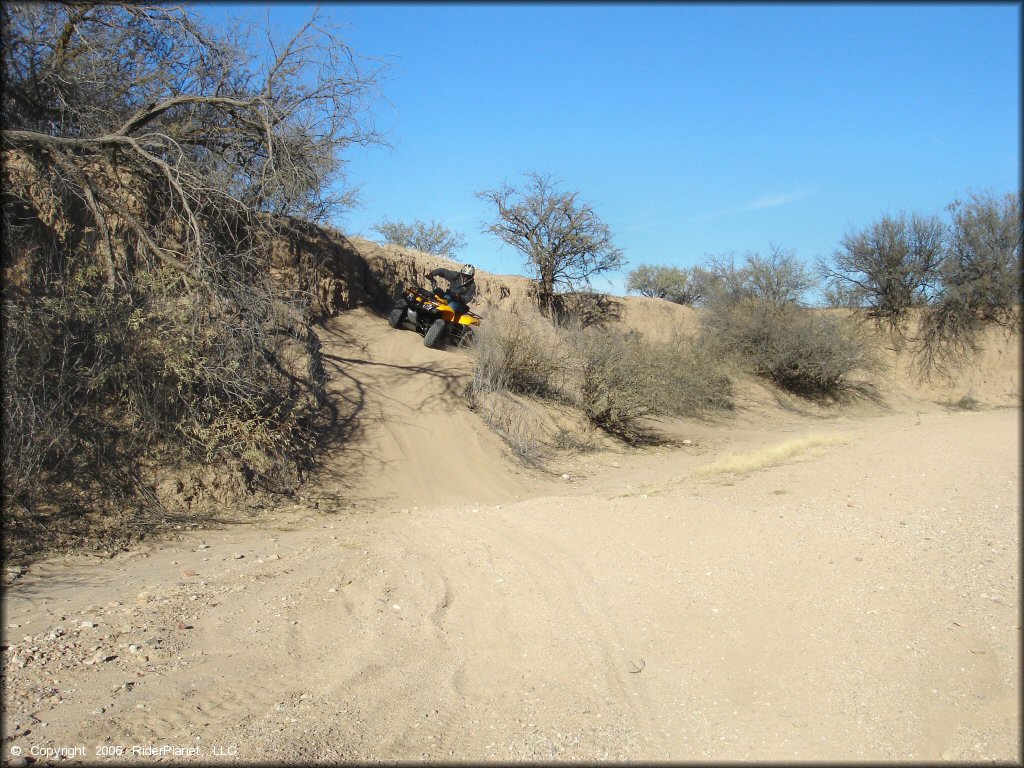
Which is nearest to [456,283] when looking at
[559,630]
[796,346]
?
[559,630]

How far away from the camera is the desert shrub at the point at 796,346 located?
Answer: 24.4m

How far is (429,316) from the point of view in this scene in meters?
14.8

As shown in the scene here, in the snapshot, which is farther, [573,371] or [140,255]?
[573,371]

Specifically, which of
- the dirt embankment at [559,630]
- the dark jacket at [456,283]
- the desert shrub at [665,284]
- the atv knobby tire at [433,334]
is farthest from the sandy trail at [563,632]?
the desert shrub at [665,284]

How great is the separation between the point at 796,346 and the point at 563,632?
2157 cm

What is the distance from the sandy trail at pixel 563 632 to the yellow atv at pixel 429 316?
659 centimetres

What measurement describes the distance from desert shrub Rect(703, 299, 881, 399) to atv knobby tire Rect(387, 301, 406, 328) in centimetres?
1398

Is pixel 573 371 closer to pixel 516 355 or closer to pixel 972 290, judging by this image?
pixel 516 355

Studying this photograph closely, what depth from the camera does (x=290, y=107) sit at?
9938 millimetres

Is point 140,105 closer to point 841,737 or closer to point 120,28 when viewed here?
point 120,28

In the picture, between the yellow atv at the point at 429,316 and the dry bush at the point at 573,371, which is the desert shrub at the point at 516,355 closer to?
the dry bush at the point at 573,371

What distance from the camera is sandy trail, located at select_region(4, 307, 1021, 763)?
385 cm

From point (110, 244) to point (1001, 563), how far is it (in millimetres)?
10155

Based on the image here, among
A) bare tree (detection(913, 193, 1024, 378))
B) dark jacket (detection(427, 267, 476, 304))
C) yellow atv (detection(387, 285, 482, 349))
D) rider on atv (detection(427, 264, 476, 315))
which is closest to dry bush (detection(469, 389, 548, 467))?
yellow atv (detection(387, 285, 482, 349))
